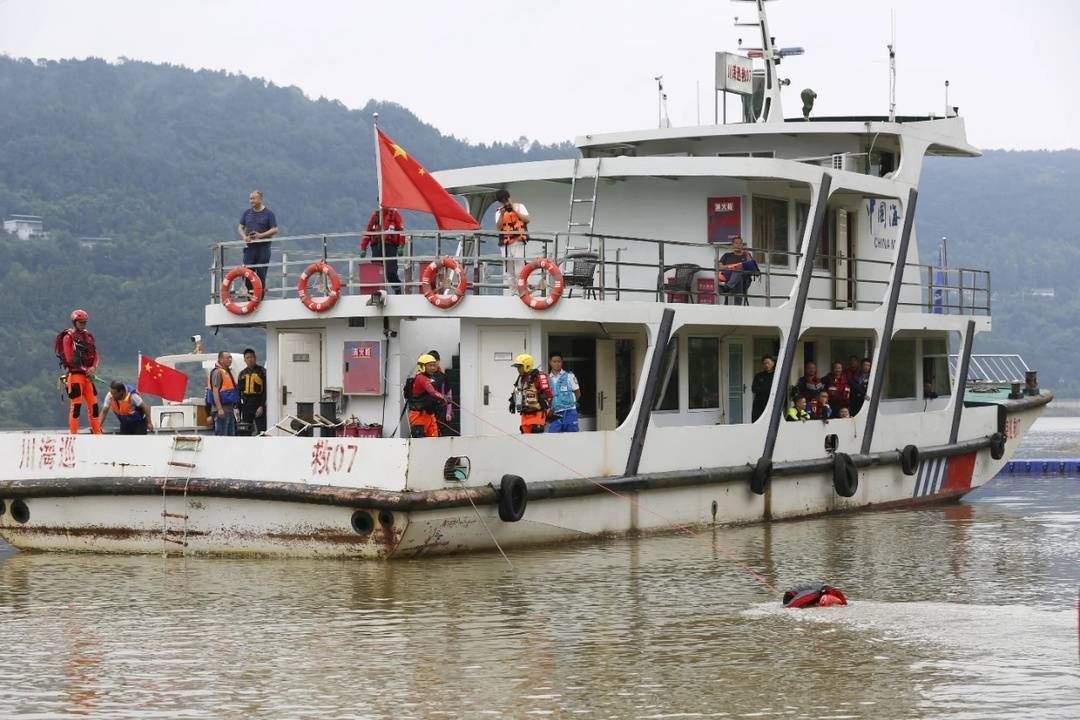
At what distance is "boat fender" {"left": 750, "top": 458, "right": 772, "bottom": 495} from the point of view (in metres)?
18.4

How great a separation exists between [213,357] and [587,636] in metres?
10.4

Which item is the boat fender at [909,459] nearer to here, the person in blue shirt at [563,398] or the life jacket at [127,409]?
the person in blue shirt at [563,398]

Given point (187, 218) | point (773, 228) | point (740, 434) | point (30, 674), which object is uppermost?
point (187, 218)

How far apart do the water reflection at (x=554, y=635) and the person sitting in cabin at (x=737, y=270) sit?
310 centimetres

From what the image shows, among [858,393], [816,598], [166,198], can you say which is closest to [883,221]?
[858,393]

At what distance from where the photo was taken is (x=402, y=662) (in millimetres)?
10656

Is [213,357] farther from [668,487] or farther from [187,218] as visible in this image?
[187,218]

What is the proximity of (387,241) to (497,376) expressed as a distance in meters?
2.13

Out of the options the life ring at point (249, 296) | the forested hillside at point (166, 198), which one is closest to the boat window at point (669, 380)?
the life ring at point (249, 296)

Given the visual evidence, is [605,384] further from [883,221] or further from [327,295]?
[883,221]

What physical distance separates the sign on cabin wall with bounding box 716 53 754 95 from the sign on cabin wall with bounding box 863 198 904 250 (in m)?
2.28

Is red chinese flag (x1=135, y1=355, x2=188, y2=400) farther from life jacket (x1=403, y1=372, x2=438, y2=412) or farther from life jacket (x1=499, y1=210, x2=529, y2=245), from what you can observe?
life jacket (x1=403, y1=372, x2=438, y2=412)

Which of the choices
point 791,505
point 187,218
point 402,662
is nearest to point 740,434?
point 791,505

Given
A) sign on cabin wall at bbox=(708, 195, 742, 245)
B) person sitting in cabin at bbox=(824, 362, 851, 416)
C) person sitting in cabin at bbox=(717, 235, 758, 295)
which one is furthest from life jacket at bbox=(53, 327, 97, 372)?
person sitting in cabin at bbox=(824, 362, 851, 416)
